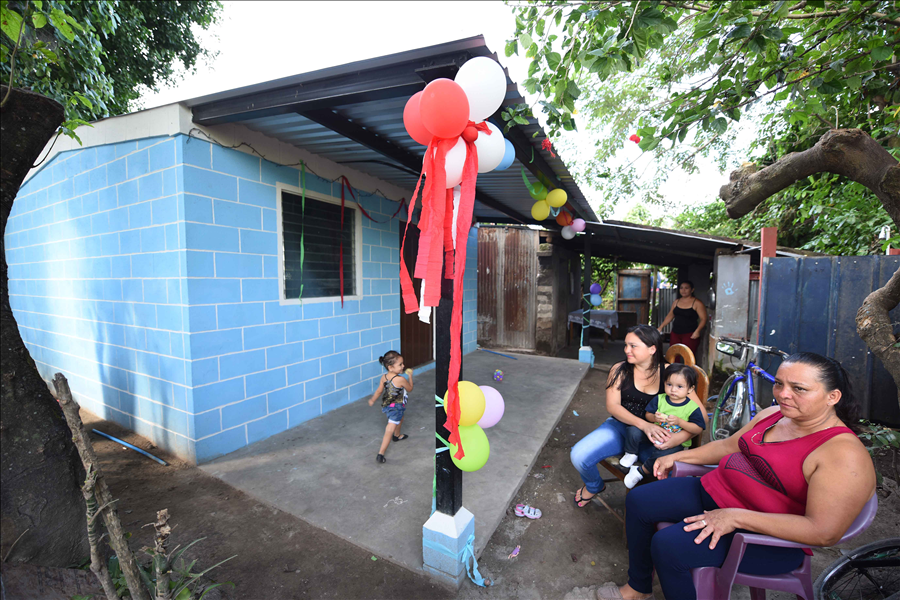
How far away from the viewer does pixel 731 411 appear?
347cm

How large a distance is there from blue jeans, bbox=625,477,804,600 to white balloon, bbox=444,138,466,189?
5.75 ft

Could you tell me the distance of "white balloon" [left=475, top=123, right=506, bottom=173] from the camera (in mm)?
1859

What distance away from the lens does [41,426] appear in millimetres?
1249

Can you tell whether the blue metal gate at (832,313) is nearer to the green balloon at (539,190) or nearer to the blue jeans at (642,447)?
the green balloon at (539,190)

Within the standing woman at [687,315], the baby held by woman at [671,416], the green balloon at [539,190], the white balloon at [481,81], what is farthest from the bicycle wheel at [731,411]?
the white balloon at [481,81]

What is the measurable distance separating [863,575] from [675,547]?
3.19 ft

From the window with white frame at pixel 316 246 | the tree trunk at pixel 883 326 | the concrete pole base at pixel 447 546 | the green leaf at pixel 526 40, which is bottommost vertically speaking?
the concrete pole base at pixel 447 546

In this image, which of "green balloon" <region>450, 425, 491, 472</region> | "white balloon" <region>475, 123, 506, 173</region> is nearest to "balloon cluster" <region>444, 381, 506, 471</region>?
"green balloon" <region>450, 425, 491, 472</region>

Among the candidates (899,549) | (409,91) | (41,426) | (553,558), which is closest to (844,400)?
(899,549)

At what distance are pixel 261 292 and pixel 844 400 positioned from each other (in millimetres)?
3768

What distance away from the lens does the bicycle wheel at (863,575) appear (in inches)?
64.8

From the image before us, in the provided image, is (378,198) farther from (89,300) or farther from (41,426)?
(41,426)

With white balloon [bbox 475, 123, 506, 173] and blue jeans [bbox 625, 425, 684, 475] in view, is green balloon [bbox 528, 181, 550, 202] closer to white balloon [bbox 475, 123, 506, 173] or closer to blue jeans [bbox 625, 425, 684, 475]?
white balloon [bbox 475, 123, 506, 173]

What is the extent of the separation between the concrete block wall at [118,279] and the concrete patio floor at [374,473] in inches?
28.3
